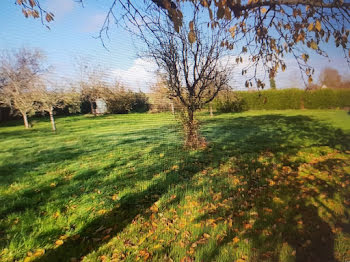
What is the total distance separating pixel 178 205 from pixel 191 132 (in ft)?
9.31

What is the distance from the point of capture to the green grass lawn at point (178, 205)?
1580 millimetres

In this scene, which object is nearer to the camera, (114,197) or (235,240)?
(235,240)

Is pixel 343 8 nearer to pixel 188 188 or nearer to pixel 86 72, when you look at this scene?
pixel 188 188

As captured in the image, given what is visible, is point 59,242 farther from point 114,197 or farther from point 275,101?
point 275,101

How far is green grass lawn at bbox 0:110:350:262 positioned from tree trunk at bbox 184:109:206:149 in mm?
395

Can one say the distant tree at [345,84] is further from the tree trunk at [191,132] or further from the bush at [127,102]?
the bush at [127,102]

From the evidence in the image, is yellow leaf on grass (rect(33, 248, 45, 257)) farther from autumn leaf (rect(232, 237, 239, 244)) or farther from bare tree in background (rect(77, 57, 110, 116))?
bare tree in background (rect(77, 57, 110, 116))

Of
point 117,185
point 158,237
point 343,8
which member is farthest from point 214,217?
point 343,8

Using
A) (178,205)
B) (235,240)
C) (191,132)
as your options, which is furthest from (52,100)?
(235,240)

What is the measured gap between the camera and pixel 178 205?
2297mm

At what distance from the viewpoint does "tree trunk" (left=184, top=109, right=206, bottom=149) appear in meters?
4.80

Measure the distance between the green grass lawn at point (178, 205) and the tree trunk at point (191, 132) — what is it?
1.30 feet

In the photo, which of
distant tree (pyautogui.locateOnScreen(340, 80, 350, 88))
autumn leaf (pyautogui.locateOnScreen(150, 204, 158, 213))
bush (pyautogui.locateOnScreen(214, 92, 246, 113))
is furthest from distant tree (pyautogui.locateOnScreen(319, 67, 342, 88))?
bush (pyautogui.locateOnScreen(214, 92, 246, 113))

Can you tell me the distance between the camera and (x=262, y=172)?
3.24m
